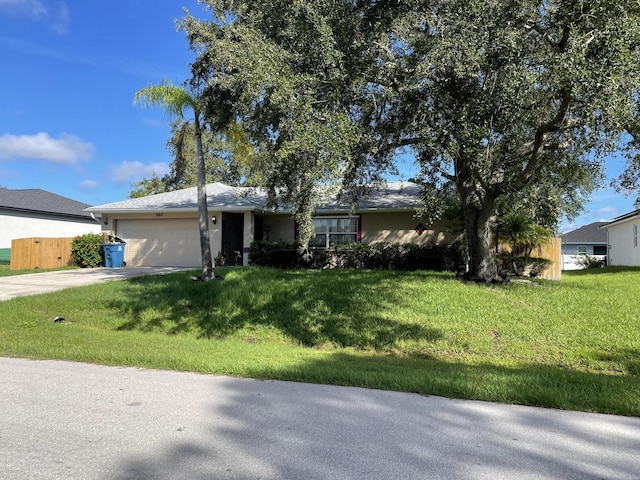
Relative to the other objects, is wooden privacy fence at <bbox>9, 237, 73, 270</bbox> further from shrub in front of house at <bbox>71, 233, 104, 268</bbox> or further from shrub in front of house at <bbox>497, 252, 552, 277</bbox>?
shrub in front of house at <bbox>497, 252, 552, 277</bbox>

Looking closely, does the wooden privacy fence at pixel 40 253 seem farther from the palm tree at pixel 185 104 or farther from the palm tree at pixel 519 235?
the palm tree at pixel 519 235

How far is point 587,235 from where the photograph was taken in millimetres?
45219

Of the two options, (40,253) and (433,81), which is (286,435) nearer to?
(433,81)

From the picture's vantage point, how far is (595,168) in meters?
11.3

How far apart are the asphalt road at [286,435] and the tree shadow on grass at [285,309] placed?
4.33 meters

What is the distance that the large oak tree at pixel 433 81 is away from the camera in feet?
24.9

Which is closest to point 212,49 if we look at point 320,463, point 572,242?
point 320,463

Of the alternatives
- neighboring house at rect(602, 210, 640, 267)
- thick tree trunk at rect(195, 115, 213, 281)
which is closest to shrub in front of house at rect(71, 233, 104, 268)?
thick tree trunk at rect(195, 115, 213, 281)

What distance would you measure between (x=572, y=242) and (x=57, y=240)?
42.2 m

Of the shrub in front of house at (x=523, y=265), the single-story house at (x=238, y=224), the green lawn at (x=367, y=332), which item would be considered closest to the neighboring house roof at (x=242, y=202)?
the single-story house at (x=238, y=224)

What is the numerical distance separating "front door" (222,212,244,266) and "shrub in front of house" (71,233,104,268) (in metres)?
5.98

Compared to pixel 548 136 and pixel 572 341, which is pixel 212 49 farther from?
pixel 572 341

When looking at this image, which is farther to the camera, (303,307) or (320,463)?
(303,307)

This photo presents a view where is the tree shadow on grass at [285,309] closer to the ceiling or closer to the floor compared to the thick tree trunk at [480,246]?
closer to the floor
